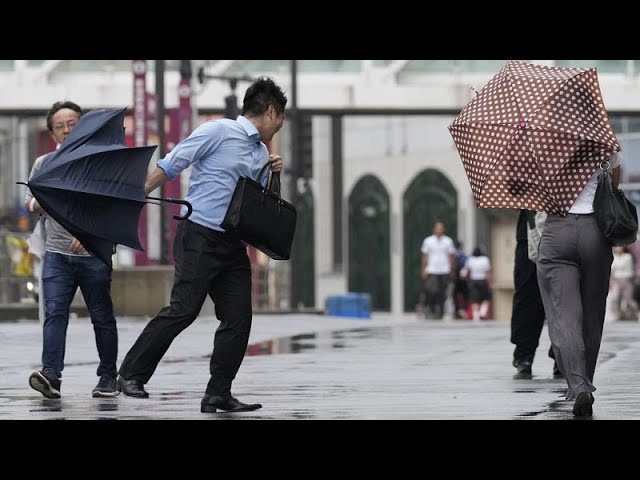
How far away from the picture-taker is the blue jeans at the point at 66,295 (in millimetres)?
9484

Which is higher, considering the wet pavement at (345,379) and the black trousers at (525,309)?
the black trousers at (525,309)

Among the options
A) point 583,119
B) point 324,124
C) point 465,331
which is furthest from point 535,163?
point 324,124

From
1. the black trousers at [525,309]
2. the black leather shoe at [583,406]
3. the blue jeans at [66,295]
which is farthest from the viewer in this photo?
the black trousers at [525,309]

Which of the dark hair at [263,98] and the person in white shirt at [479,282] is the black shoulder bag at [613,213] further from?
the person in white shirt at [479,282]

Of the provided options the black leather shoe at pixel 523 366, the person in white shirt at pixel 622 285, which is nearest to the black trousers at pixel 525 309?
the black leather shoe at pixel 523 366

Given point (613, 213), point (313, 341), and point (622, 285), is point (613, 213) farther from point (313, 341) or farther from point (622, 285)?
point (622, 285)

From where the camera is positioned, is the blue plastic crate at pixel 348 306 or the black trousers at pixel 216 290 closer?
the black trousers at pixel 216 290

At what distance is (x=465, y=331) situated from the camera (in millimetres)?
18734

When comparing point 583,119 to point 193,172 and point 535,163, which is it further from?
point 193,172

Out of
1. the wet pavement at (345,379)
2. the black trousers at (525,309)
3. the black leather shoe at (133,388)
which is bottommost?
the wet pavement at (345,379)

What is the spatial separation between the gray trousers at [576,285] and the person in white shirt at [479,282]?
68.3 ft

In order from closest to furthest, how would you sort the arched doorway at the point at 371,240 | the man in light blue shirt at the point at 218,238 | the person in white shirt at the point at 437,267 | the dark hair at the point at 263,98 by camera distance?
the man in light blue shirt at the point at 218,238, the dark hair at the point at 263,98, the person in white shirt at the point at 437,267, the arched doorway at the point at 371,240

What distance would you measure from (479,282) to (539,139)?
21.0m
